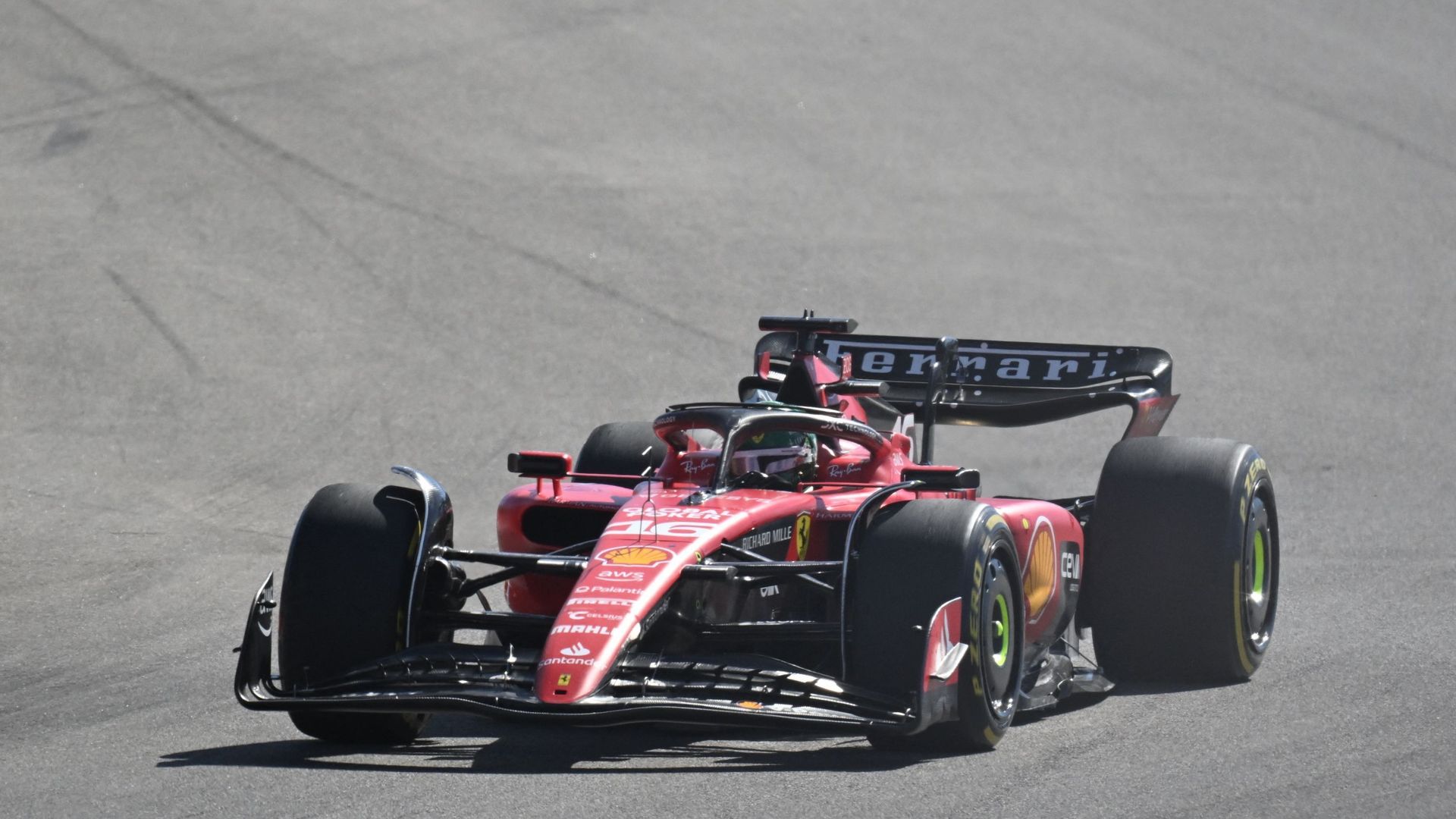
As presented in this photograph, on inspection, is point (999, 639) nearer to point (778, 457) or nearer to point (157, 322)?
point (778, 457)

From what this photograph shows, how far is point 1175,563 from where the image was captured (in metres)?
8.49

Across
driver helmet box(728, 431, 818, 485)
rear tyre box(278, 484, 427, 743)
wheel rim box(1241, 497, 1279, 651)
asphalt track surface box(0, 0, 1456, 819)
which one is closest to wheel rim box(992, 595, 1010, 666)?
asphalt track surface box(0, 0, 1456, 819)

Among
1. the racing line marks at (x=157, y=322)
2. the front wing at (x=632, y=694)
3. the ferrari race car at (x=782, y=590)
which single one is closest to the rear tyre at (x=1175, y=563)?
the ferrari race car at (x=782, y=590)

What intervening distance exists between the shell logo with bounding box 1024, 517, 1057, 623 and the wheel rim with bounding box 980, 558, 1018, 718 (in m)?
0.57

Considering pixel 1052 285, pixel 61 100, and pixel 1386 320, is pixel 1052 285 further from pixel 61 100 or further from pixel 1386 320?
pixel 61 100

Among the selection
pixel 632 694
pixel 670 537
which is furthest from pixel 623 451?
pixel 632 694

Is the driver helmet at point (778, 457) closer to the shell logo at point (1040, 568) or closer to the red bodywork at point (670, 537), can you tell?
the red bodywork at point (670, 537)

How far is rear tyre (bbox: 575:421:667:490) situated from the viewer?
10.0 metres

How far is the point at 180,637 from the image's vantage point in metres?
9.70

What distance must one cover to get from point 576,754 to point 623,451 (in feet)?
11.6

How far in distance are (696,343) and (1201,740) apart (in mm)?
11337

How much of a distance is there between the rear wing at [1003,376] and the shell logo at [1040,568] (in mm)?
1708

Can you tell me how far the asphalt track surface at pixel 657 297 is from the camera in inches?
265

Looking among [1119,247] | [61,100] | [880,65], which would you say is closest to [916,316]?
[1119,247]
